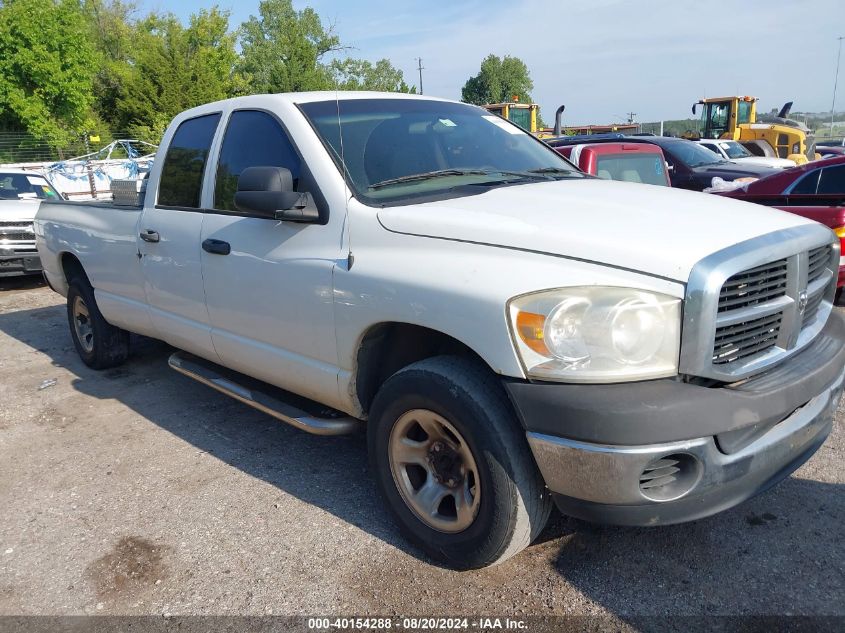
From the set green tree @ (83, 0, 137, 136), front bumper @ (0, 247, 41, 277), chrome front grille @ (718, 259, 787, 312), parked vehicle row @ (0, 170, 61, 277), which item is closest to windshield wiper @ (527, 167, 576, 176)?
chrome front grille @ (718, 259, 787, 312)

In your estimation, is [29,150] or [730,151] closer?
[730,151]

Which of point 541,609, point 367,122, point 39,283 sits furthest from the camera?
point 39,283

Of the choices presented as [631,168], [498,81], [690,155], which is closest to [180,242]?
[631,168]

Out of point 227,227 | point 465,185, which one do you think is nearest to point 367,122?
point 465,185

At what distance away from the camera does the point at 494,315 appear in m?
2.44

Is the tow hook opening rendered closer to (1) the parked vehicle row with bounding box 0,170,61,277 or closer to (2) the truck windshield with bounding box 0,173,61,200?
(1) the parked vehicle row with bounding box 0,170,61,277

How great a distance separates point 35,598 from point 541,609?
6.78ft

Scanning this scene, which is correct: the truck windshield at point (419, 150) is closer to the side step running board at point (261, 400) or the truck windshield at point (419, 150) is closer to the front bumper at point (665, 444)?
the side step running board at point (261, 400)

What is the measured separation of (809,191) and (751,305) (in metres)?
5.17

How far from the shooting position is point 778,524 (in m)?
3.13

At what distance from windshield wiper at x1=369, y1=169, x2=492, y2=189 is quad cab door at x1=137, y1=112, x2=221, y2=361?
127cm

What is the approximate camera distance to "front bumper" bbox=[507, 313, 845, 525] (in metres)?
2.25

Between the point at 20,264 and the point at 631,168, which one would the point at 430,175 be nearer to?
the point at 631,168

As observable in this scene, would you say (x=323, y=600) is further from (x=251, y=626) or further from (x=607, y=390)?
(x=607, y=390)
